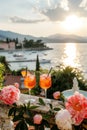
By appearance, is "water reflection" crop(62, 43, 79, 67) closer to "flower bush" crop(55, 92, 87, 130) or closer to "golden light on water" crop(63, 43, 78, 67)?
"golden light on water" crop(63, 43, 78, 67)

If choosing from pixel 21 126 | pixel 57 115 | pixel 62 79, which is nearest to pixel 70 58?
pixel 62 79

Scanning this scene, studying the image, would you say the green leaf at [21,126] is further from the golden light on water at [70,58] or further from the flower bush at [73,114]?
the golden light on water at [70,58]

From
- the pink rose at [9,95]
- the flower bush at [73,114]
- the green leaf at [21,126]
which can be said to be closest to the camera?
the flower bush at [73,114]

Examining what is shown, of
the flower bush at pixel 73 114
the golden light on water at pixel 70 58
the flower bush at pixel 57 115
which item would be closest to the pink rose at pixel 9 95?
the flower bush at pixel 57 115

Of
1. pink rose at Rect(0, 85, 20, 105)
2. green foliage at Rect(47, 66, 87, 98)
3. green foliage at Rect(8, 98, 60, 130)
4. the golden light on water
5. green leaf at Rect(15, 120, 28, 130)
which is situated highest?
pink rose at Rect(0, 85, 20, 105)

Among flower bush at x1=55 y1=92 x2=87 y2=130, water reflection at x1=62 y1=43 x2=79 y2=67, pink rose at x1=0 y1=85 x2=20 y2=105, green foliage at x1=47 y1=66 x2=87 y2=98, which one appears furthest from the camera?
water reflection at x1=62 y1=43 x2=79 y2=67

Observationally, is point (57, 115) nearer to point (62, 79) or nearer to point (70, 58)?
point (62, 79)

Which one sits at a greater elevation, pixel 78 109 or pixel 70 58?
pixel 78 109

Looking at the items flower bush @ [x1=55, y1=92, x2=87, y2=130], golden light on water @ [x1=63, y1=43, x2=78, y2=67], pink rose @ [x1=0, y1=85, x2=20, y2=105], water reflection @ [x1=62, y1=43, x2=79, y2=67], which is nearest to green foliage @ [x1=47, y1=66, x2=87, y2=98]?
pink rose @ [x1=0, y1=85, x2=20, y2=105]

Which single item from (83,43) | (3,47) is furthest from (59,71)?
(83,43)

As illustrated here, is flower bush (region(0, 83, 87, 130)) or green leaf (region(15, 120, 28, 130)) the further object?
green leaf (region(15, 120, 28, 130))

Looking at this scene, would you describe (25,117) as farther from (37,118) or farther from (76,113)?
(76,113)

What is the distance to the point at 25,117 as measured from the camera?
5.52 ft

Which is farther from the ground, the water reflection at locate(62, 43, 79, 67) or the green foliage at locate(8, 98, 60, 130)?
the green foliage at locate(8, 98, 60, 130)
